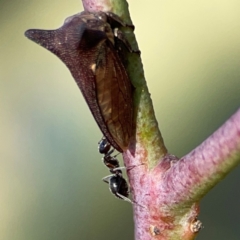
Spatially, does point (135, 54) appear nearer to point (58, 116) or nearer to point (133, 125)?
point (133, 125)

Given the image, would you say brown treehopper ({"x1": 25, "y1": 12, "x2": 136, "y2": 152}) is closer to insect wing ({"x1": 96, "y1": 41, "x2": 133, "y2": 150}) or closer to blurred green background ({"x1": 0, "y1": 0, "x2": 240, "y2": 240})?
insect wing ({"x1": 96, "y1": 41, "x2": 133, "y2": 150})

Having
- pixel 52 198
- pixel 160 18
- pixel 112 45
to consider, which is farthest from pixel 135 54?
pixel 52 198

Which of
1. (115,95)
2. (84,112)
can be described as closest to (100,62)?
(115,95)

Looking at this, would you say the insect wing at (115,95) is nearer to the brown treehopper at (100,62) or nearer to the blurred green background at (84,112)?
the brown treehopper at (100,62)

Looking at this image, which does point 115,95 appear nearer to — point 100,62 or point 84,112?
point 100,62

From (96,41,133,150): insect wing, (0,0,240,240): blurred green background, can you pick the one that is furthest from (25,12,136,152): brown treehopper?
(0,0,240,240): blurred green background

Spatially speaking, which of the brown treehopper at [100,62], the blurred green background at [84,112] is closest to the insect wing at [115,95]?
the brown treehopper at [100,62]
